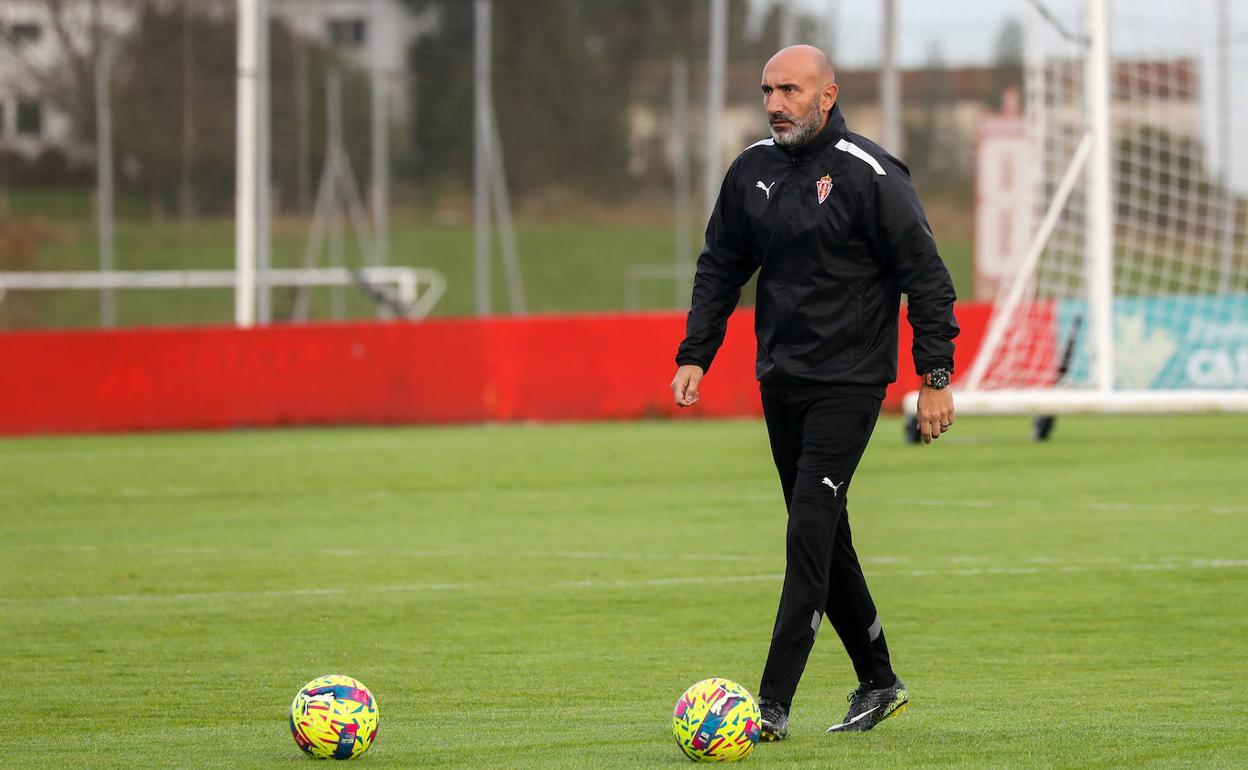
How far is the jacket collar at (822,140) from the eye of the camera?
674 centimetres

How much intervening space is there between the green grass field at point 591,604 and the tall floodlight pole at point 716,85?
472 inches

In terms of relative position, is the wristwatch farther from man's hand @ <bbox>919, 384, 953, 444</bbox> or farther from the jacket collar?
the jacket collar

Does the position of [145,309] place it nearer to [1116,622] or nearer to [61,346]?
[61,346]

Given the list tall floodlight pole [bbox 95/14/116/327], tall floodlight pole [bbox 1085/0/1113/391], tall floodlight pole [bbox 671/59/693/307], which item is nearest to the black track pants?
tall floodlight pole [bbox 1085/0/1113/391]

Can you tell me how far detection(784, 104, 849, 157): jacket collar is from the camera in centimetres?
674

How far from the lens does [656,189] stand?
117 feet

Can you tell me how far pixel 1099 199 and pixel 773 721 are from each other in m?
12.3

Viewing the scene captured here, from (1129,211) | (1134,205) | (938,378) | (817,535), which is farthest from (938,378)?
(1129,211)

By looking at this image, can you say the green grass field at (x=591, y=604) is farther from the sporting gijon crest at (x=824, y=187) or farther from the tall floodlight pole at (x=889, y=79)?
the tall floodlight pole at (x=889, y=79)

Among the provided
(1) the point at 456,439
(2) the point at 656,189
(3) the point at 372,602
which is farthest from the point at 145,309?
(3) the point at 372,602

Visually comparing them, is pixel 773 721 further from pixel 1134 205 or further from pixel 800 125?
pixel 1134 205

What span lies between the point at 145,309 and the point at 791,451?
106ft

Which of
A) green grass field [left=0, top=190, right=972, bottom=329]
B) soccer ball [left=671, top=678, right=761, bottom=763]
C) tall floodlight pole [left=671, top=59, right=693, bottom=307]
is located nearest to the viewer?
soccer ball [left=671, top=678, right=761, bottom=763]

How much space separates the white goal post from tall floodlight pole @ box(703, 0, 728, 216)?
730cm
